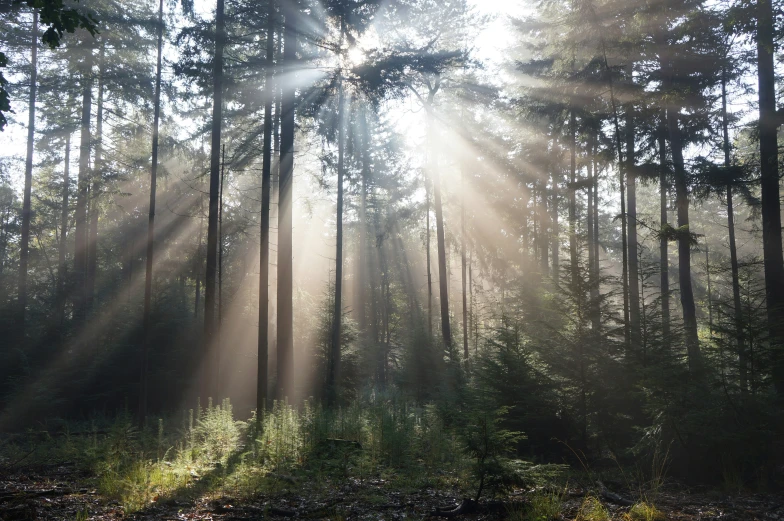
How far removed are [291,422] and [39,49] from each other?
23506mm

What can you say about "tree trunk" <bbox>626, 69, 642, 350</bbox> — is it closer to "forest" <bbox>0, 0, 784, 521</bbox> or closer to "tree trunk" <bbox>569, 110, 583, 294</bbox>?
"forest" <bbox>0, 0, 784, 521</bbox>

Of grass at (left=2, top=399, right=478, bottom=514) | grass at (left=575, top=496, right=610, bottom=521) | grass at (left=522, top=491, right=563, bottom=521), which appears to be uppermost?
grass at (left=522, top=491, right=563, bottom=521)

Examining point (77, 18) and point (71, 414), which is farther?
point (71, 414)

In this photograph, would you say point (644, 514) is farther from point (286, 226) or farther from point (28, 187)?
point (28, 187)

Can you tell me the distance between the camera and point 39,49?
942 inches

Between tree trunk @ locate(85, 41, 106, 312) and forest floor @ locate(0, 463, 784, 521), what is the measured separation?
16057 millimetres

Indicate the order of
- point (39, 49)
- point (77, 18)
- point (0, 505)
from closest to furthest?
point (0, 505) < point (77, 18) < point (39, 49)

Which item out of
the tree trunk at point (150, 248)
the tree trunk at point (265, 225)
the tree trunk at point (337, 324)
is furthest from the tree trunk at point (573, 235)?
the tree trunk at point (150, 248)

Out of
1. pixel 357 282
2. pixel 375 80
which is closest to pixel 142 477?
pixel 375 80

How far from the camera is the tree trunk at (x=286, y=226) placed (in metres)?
15.5

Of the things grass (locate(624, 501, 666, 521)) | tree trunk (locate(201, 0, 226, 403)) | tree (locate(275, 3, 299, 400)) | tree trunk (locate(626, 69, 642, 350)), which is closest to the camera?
grass (locate(624, 501, 666, 521))

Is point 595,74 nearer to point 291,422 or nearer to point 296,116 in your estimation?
point 296,116

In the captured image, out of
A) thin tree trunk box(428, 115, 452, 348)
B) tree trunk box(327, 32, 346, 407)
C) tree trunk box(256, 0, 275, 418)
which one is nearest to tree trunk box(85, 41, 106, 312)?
tree trunk box(256, 0, 275, 418)

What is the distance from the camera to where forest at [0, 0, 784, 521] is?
7.89m
